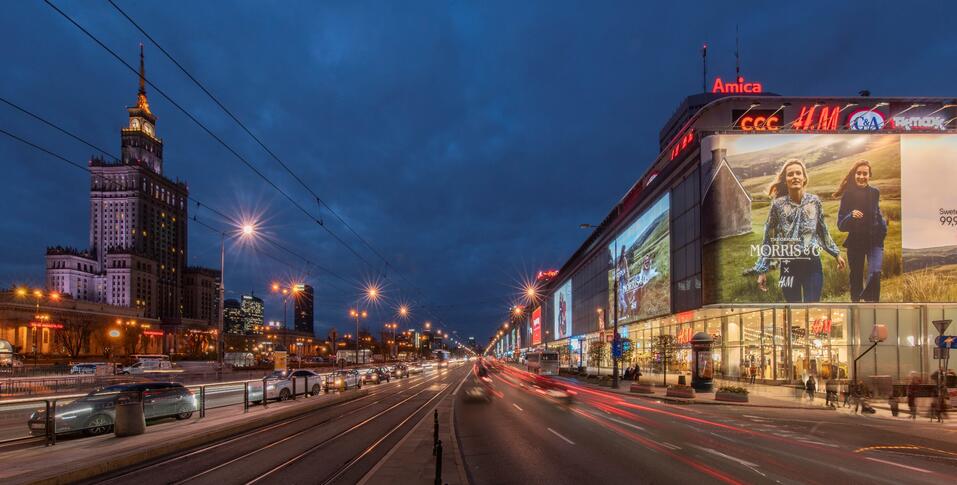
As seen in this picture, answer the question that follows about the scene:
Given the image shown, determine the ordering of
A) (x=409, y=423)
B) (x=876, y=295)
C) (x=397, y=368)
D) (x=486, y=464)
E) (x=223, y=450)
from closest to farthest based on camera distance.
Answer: (x=486, y=464)
(x=223, y=450)
(x=409, y=423)
(x=876, y=295)
(x=397, y=368)

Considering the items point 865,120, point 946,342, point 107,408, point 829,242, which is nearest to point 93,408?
point 107,408

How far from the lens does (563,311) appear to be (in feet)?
416

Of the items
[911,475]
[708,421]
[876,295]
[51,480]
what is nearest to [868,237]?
[876,295]

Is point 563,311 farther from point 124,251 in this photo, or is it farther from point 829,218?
point 124,251

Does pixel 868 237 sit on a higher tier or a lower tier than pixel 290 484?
higher

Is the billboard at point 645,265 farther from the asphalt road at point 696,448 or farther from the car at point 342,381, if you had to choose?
the asphalt road at point 696,448

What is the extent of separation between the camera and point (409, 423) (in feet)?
73.8

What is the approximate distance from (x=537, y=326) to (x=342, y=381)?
132 meters

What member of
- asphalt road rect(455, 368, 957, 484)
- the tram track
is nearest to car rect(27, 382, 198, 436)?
the tram track

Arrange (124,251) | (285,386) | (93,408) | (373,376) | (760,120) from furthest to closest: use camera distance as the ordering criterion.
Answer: (124,251), (373,376), (760,120), (285,386), (93,408)

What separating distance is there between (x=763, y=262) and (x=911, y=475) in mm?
36866

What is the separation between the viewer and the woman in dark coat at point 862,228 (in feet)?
154

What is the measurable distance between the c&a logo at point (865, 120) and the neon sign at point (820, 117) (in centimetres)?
120

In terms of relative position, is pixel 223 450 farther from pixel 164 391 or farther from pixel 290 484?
pixel 164 391
